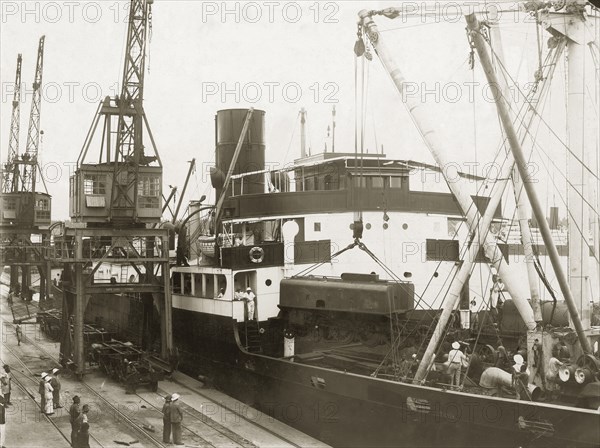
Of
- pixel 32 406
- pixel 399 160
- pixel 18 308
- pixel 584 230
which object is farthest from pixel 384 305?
pixel 18 308

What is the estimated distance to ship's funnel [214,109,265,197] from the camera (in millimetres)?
23781

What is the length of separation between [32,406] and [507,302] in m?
12.8

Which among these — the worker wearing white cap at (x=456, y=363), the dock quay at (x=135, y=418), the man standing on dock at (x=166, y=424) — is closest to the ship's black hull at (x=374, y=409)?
the dock quay at (x=135, y=418)

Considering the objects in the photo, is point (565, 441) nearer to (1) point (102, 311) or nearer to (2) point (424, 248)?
(2) point (424, 248)

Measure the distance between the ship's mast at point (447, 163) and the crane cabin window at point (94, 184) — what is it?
33.6ft

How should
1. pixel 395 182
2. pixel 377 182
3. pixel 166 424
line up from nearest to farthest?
1. pixel 166 424
2. pixel 377 182
3. pixel 395 182

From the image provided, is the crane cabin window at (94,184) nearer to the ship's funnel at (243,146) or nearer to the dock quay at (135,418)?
the ship's funnel at (243,146)

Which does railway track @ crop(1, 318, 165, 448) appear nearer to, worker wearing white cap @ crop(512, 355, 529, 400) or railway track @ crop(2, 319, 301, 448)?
railway track @ crop(2, 319, 301, 448)

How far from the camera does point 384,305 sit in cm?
1459

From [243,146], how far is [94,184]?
20.3ft

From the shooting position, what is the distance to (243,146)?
23.9m

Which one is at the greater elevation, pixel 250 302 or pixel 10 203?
pixel 10 203

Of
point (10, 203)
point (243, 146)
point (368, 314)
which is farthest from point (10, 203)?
point (368, 314)

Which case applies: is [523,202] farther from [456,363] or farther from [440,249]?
[440,249]
